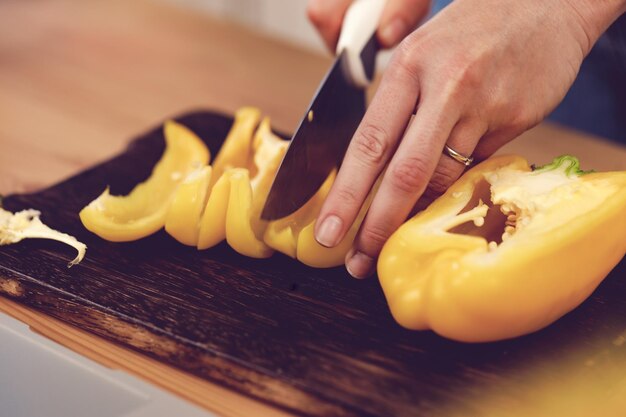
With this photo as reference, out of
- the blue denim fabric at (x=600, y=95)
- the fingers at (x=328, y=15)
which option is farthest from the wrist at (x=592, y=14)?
the fingers at (x=328, y=15)

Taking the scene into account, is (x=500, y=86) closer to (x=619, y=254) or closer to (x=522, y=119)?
(x=522, y=119)

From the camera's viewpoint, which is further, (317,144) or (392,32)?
(392,32)

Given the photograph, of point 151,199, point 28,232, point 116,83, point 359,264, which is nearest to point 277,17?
point 116,83

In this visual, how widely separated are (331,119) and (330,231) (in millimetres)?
273

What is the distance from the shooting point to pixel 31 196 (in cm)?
146

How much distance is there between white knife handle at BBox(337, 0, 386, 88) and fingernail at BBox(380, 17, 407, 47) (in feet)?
0.12

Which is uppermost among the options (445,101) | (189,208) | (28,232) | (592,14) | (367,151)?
(592,14)

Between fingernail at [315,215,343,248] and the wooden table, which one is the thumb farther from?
fingernail at [315,215,343,248]

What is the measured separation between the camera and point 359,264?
1.22 m

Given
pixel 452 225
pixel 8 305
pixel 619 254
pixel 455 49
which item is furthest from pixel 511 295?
pixel 8 305

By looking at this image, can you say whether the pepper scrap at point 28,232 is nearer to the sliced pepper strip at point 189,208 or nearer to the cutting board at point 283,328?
the cutting board at point 283,328

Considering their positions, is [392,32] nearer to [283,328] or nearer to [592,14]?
[592,14]

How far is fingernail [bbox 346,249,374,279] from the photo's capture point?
1217 millimetres

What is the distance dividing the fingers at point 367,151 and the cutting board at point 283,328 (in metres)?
0.12
